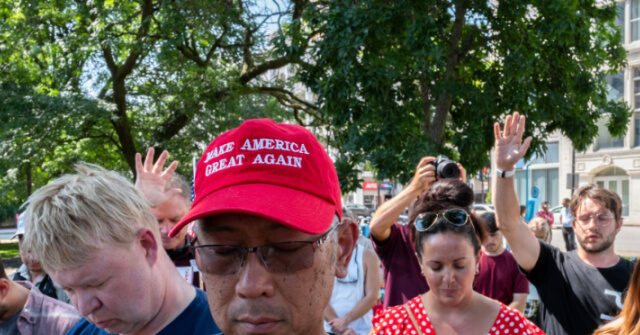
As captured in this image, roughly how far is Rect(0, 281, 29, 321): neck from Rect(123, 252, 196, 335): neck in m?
1.03

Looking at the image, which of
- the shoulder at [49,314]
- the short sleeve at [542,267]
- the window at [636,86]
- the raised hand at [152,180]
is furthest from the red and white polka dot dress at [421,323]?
the window at [636,86]

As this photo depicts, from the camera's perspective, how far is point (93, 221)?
184 centimetres

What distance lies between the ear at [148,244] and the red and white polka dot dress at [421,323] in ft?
3.64

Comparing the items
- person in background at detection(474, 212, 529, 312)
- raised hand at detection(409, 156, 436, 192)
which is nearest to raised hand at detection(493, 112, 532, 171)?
raised hand at detection(409, 156, 436, 192)

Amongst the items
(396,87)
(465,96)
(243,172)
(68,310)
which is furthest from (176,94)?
(243,172)

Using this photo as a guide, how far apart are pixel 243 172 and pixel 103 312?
813 mm

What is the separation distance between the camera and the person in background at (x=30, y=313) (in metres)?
2.55

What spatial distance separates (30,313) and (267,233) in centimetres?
183

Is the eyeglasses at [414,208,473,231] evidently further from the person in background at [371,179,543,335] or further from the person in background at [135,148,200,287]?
the person in background at [135,148,200,287]

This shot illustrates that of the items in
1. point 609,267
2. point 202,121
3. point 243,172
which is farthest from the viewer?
point 202,121

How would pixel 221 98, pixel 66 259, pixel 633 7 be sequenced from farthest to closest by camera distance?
pixel 633 7 → pixel 221 98 → pixel 66 259

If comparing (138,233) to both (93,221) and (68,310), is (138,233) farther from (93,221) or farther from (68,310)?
(68,310)

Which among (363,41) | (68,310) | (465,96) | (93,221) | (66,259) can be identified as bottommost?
(68,310)

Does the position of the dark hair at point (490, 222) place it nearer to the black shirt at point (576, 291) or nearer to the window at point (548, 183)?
the black shirt at point (576, 291)
